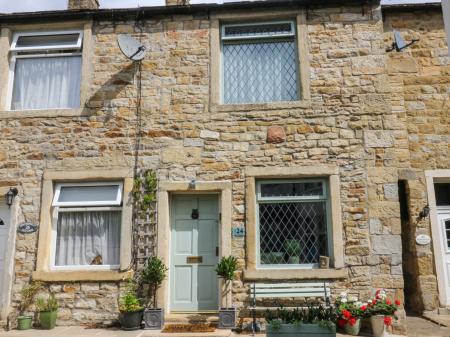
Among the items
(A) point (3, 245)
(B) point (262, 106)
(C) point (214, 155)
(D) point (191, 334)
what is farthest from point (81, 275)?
(B) point (262, 106)

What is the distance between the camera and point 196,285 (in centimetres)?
669

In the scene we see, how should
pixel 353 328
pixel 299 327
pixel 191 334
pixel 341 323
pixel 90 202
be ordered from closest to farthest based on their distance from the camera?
pixel 299 327
pixel 191 334
pixel 353 328
pixel 341 323
pixel 90 202

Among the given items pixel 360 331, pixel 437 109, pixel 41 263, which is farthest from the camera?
pixel 437 109

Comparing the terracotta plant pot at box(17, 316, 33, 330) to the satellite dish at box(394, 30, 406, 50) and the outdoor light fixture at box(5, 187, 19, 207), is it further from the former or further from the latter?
the satellite dish at box(394, 30, 406, 50)

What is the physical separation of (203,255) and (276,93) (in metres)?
3.00

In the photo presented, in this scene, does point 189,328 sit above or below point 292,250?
below

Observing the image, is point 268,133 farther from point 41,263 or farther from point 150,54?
point 41,263

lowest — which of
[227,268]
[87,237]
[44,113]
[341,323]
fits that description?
[341,323]

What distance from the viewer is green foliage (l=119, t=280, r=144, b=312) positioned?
6133 millimetres

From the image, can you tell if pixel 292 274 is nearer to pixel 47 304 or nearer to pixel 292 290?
pixel 292 290

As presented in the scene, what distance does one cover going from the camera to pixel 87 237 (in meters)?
6.93

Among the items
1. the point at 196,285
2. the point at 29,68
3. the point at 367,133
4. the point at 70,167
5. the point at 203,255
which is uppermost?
the point at 29,68

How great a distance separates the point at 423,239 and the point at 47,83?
723cm

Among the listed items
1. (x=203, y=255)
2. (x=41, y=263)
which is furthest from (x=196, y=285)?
(x=41, y=263)
